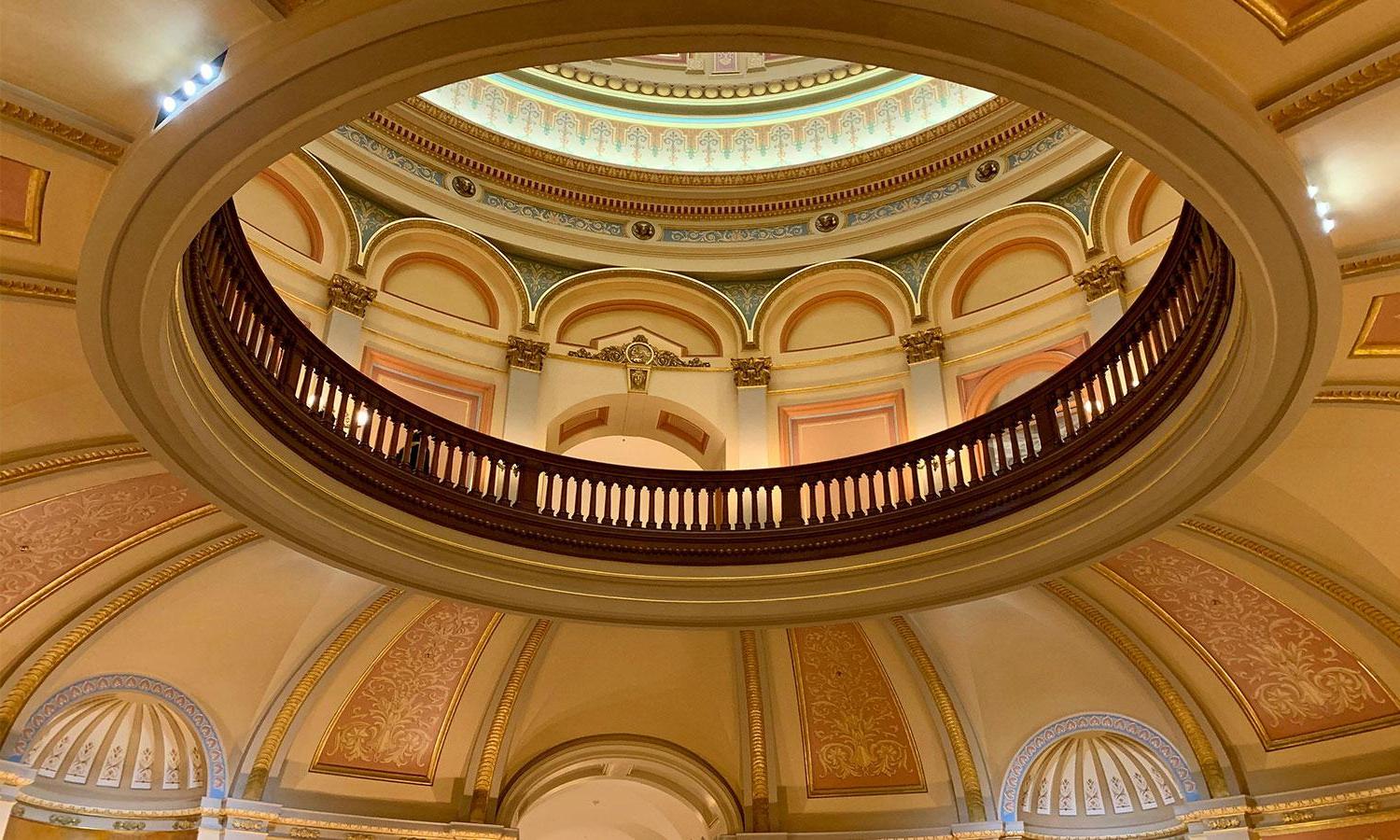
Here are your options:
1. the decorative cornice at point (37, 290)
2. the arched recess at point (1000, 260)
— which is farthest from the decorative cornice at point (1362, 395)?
the decorative cornice at point (37, 290)

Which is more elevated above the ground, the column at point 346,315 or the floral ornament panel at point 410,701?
the column at point 346,315

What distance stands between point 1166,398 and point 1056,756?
235 inches

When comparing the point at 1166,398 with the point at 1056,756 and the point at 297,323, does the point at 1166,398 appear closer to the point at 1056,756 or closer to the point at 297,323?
the point at 1056,756

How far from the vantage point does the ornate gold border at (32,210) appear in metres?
5.90

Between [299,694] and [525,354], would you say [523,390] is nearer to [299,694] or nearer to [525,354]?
[525,354]

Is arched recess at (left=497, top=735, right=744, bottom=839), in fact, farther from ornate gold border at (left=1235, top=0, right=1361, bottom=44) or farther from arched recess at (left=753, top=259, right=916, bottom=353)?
ornate gold border at (left=1235, top=0, right=1361, bottom=44)

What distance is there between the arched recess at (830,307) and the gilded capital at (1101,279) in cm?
240

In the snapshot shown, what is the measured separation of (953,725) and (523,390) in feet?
21.2

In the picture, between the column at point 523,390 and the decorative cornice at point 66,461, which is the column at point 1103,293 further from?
the decorative cornice at point 66,461

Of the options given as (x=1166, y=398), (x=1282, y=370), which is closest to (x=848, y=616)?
(x=1166, y=398)

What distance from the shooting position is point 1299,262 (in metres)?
5.89

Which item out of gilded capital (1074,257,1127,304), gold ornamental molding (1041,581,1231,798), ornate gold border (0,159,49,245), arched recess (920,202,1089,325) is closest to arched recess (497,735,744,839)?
gold ornamental molding (1041,581,1231,798)

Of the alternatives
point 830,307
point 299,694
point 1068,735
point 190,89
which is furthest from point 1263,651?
point 190,89

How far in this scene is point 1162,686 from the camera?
36.8 feet
